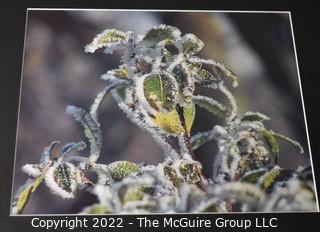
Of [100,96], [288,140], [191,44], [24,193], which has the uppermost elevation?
[191,44]

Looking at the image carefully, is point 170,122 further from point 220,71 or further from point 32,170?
point 32,170

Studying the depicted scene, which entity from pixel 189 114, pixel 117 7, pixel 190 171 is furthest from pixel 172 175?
pixel 117 7

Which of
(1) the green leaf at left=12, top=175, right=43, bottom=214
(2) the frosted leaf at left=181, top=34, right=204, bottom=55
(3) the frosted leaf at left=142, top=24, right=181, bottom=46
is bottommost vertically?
(1) the green leaf at left=12, top=175, right=43, bottom=214

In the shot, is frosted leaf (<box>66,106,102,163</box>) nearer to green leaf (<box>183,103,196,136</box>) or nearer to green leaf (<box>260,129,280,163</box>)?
green leaf (<box>183,103,196,136</box>)

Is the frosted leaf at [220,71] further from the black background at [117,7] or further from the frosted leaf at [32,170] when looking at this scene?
the frosted leaf at [32,170]

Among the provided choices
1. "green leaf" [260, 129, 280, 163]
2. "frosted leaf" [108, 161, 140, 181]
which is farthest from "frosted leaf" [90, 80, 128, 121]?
"green leaf" [260, 129, 280, 163]

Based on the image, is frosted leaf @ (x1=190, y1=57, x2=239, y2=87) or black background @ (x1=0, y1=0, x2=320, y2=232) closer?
black background @ (x1=0, y1=0, x2=320, y2=232)
